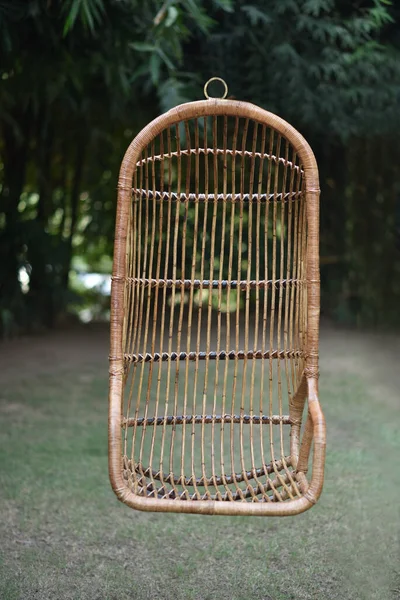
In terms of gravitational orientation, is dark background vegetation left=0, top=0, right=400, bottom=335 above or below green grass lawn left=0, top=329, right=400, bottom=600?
above

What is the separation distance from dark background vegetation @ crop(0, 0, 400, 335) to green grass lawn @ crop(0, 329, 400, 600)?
1527 millimetres

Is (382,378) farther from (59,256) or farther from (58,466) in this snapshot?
(59,256)

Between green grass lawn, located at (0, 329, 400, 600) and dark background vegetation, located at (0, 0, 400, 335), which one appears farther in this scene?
dark background vegetation, located at (0, 0, 400, 335)

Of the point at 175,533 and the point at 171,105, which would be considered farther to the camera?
the point at 171,105

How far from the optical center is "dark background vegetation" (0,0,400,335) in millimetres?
3619

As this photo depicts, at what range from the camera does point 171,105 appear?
338 centimetres

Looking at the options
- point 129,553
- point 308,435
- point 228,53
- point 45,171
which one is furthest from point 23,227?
point 308,435

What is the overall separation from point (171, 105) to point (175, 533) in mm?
1968

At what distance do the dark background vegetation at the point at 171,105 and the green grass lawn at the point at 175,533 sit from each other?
5.01 feet

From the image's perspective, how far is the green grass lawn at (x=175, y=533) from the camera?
71.0 inches

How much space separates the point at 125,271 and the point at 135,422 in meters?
0.36

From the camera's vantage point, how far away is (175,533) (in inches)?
83.3

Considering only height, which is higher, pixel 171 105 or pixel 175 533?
pixel 171 105

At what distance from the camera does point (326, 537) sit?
6.84 ft
